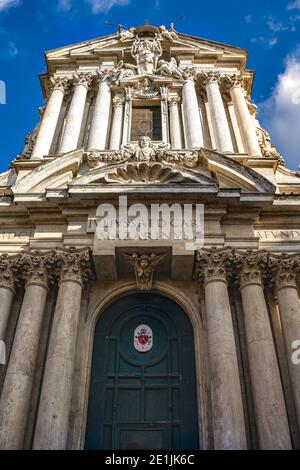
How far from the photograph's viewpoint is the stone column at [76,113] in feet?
52.5

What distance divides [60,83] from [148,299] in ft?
34.8

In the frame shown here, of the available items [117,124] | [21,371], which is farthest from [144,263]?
[117,124]

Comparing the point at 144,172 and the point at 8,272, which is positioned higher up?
the point at 144,172

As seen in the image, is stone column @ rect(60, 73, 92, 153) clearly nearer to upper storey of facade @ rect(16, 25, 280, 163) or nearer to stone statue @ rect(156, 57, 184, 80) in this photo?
upper storey of facade @ rect(16, 25, 280, 163)

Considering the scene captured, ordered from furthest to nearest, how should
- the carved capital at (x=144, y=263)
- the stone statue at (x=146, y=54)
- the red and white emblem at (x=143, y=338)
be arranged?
1. the stone statue at (x=146, y=54)
2. the carved capital at (x=144, y=263)
3. the red and white emblem at (x=143, y=338)

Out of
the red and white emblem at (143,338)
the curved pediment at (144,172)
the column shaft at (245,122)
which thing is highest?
the column shaft at (245,122)

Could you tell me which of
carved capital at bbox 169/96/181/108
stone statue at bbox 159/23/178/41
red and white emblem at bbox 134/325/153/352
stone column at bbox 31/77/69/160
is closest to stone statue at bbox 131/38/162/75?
stone statue at bbox 159/23/178/41

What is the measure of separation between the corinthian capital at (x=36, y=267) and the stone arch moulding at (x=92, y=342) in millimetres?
1578

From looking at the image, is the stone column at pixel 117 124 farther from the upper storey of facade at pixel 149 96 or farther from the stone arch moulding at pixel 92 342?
the stone arch moulding at pixel 92 342

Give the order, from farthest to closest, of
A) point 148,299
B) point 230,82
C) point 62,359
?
1. point 230,82
2. point 148,299
3. point 62,359

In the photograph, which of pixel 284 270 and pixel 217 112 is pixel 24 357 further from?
pixel 217 112

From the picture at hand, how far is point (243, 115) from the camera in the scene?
1700 cm

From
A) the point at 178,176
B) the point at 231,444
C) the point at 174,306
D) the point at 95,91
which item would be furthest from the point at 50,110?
the point at 231,444

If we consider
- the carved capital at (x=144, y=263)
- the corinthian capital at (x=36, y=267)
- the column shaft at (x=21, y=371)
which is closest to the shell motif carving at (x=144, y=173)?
the carved capital at (x=144, y=263)
